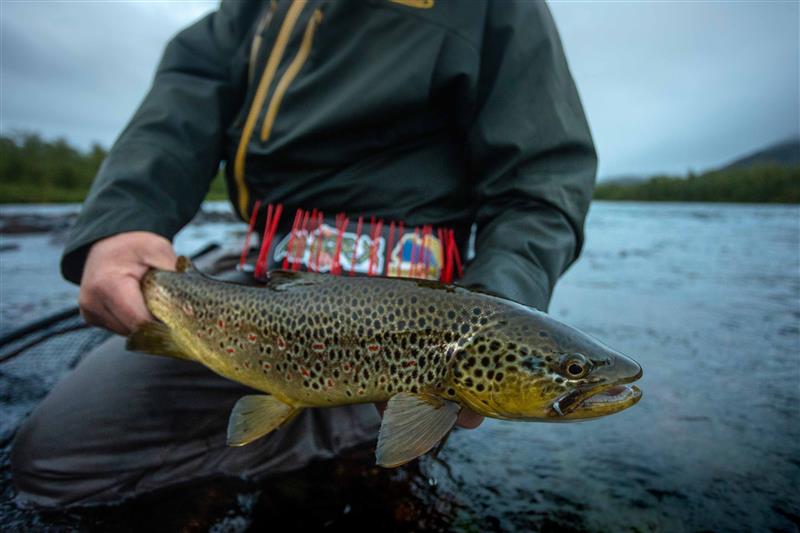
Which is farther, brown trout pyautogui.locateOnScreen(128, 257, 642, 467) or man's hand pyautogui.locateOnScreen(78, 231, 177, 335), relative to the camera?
man's hand pyautogui.locateOnScreen(78, 231, 177, 335)

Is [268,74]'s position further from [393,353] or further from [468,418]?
[468,418]

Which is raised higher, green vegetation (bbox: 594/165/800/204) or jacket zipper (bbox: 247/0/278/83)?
green vegetation (bbox: 594/165/800/204)

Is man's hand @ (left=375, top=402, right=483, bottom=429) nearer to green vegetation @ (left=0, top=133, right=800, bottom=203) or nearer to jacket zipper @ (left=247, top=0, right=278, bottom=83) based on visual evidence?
jacket zipper @ (left=247, top=0, right=278, bottom=83)

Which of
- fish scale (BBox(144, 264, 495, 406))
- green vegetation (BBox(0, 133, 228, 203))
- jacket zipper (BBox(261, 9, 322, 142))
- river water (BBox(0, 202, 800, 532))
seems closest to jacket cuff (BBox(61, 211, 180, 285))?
fish scale (BBox(144, 264, 495, 406))

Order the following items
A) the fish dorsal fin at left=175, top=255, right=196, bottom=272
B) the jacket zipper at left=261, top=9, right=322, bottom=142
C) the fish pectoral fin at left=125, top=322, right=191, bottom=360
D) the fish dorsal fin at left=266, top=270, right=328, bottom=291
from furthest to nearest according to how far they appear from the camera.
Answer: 1. the jacket zipper at left=261, top=9, right=322, bottom=142
2. the fish dorsal fin at left=175, top=255, right=196, bottom=272
3. the fish pectoral fin at left=125, top=322, right=191, bottom=360
4. the fish dorsal fin at left=266, top=270, right=328, bottom=291

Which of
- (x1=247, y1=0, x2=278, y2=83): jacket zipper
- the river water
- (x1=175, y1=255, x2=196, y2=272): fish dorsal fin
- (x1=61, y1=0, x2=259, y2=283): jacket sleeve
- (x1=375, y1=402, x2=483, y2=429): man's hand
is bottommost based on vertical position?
the river water

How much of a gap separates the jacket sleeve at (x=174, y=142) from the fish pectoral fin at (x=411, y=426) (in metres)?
1.69

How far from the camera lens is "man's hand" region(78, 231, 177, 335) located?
7.09 ft

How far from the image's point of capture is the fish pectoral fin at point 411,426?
145 centimetres

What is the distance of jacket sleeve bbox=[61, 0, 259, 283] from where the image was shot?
8.05 ft

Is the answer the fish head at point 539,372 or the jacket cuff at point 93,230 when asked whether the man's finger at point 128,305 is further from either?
the fish head at point 539,372

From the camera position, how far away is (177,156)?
2842mm

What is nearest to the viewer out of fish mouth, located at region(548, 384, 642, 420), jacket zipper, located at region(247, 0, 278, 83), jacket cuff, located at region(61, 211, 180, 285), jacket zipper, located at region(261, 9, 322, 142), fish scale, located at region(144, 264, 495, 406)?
fish mouth, located at region(548, 384, 642, 420)

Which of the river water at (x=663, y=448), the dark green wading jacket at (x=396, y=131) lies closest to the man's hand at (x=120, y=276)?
the dark green wading jacket at (x=396, y=131)
